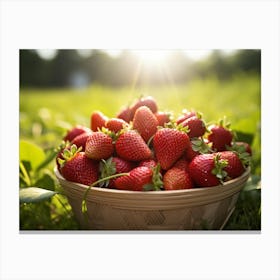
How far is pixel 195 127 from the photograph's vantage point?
1142 millimetres

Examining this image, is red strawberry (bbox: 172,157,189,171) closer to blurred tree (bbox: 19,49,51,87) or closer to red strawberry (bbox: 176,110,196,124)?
red strawberry (bbox: 176,110,196,124)

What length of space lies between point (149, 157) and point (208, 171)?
0.49 feet

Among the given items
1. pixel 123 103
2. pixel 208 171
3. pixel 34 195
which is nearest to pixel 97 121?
pixel 34 195

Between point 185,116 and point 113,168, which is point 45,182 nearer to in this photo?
point 113,168

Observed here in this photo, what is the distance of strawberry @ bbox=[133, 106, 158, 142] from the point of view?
44.9 inches

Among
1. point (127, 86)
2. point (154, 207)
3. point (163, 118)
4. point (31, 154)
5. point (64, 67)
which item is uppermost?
point (64, 67)

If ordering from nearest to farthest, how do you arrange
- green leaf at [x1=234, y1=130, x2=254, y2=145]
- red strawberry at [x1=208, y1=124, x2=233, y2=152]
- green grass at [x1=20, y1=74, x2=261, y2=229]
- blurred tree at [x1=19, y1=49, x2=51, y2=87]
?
red strawberry at [x1=208, y1=124, x2=233, y2=152] < green leaf at [x1=234, y1=130, x2=254, y2=145] < green grass at [x1=20, y1=74, x2=261, y2=229] < blurred tree at [x1=19, y1=49, x2=51, y2=87]

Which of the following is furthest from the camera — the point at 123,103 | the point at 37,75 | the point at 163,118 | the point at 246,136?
the point at 37,75

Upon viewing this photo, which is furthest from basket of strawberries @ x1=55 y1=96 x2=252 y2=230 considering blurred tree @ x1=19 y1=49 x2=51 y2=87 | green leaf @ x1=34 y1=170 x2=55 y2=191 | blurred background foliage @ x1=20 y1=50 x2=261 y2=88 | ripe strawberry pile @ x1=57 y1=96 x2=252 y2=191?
blurred tree @ x1=19 y1=49 x2=51 y2=87

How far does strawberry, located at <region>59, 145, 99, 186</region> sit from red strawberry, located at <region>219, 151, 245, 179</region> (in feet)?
1.05
